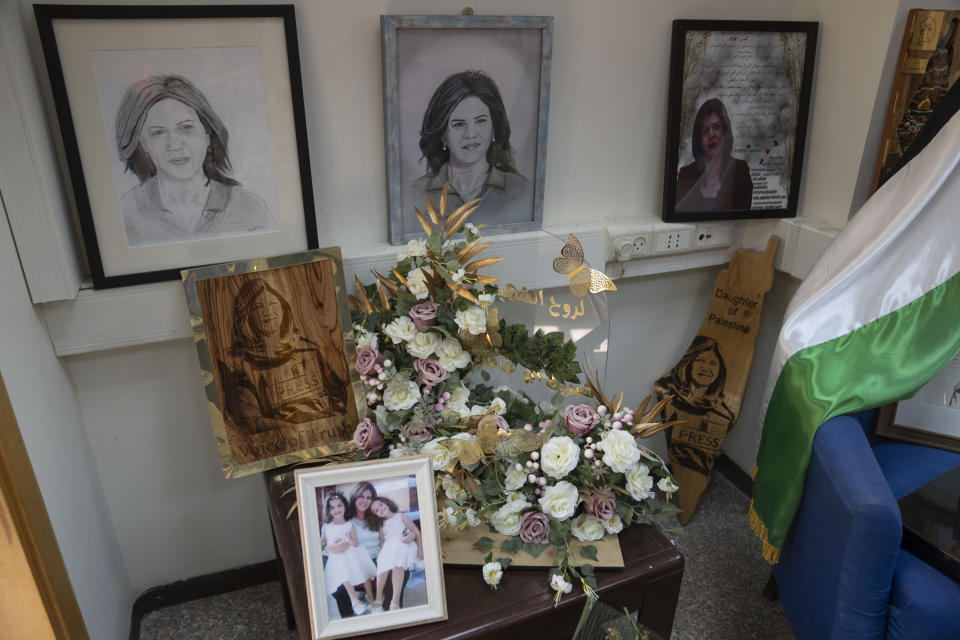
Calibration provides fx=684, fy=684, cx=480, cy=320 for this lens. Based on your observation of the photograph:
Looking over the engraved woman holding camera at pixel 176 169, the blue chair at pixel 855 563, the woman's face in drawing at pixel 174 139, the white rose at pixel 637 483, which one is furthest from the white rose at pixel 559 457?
the woman's face in drawing at pixel 174 139

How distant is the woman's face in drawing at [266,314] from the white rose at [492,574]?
2.23 ft

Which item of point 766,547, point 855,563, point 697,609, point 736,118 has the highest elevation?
point 736,118

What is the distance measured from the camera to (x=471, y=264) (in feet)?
4.66

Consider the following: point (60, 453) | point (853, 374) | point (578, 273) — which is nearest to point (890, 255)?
point (853, 374)

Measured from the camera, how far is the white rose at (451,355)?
138 centimetres

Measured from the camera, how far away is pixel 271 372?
58.6 inches

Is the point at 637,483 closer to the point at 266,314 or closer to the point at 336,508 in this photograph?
the point at 336,508

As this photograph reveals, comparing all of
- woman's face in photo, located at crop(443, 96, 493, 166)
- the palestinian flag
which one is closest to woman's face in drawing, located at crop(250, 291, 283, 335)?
woman's face in photo, located at crop(443, 96, 493, 166)

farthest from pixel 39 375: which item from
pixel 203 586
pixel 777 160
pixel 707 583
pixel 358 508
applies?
pixel 777 160

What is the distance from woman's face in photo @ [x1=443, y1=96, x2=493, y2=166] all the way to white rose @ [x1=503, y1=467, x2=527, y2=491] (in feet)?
2.68

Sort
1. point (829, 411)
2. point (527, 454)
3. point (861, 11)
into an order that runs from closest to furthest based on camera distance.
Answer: point (527, 454) < point (829, 411) < point (861, 11)

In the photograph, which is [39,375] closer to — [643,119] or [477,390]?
[477,390]

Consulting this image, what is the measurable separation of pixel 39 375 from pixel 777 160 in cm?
195

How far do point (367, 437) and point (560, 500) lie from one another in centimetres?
42
